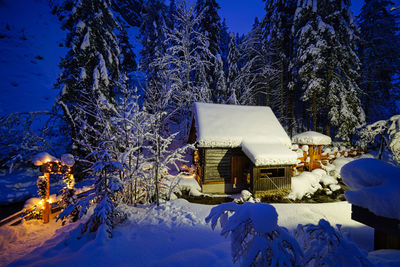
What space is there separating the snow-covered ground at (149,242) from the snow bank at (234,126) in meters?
4.31

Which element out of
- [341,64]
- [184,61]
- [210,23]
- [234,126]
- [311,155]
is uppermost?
[210,23]

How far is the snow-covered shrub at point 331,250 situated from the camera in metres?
1.99

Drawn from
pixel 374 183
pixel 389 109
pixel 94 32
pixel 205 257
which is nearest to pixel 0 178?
pixel 94 32

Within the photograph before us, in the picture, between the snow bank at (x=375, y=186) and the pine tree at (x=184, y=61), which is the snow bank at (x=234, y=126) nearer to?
the pine tree at (x=184, y=61)

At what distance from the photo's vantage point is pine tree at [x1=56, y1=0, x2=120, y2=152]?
10.3 meters

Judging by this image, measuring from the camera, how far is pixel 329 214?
7406mm

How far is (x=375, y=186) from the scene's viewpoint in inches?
114

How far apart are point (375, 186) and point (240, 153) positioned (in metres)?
8.33

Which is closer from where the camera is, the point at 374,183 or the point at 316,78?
the point at 374,183

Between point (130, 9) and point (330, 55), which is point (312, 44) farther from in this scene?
point (130, 9)

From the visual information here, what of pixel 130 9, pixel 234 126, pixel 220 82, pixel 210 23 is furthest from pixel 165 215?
pixel 130 9

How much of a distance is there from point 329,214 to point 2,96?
3281cm

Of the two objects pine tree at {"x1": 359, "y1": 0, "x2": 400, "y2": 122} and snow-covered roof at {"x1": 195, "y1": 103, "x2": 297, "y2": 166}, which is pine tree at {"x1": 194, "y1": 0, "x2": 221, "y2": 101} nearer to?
snow-covered roof at {"x1": 195, "y1": 103, "x2": 297, "y2": 166}

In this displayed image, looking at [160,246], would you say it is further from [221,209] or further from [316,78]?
[316,78]
